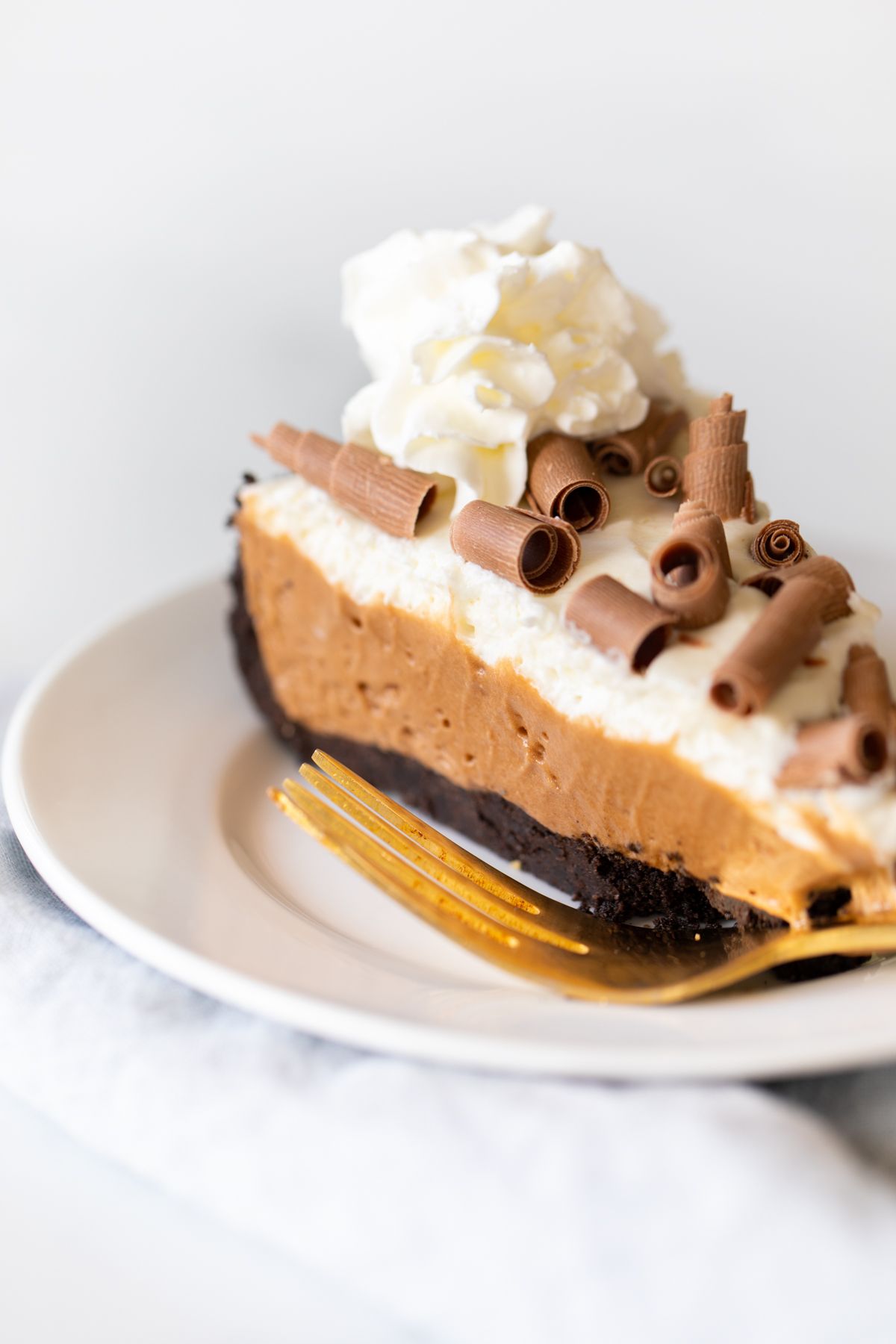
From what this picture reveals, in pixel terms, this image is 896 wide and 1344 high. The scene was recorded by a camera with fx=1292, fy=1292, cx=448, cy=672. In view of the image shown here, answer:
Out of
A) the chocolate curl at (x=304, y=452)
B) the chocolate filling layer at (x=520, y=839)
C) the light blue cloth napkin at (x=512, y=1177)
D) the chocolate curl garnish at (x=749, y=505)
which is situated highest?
the chocolate curl garnish at (x=749, y=505)

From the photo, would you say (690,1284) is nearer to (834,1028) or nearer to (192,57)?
(834,1028)

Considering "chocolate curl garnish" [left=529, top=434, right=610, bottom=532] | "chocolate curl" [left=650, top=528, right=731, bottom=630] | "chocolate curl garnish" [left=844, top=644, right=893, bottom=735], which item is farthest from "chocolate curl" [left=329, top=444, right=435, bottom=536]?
"chocolate curl garnish" [left=844, top=644, right=893, bottom=735]

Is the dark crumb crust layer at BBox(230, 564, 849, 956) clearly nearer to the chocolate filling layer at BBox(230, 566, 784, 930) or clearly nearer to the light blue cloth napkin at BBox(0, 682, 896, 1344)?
the chocolate filling layer at BBox(230, 566, 784, 930)

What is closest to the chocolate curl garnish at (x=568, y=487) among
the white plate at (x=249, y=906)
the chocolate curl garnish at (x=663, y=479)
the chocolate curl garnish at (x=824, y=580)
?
the chocolate curl garnish at (x=663, y=479)

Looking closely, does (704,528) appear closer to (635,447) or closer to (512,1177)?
(635,447)

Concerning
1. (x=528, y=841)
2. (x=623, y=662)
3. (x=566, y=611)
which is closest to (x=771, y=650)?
(x=623, y=662)

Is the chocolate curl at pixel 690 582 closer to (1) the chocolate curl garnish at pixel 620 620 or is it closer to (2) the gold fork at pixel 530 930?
(1) the chocolate curl garnish at pixel 620 620
